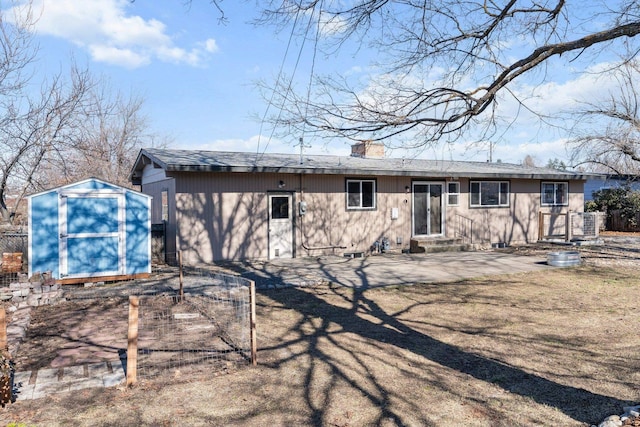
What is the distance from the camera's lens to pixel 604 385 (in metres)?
4.05

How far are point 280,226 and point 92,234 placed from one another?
5014 millimetres

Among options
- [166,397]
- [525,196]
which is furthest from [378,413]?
[525,196]

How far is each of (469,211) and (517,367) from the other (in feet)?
38.4

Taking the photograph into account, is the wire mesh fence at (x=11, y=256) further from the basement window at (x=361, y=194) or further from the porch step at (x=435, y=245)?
the porch step at (x=435, y=245)

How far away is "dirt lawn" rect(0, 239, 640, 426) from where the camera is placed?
3.53 meters

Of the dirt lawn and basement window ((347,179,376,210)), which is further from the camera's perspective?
basement window ((347,179,376,210))

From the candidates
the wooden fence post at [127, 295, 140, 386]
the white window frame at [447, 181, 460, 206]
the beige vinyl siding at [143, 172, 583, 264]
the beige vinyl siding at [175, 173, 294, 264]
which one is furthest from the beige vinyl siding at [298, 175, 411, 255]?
the wooden fence post at [127, 295, 140, 386]

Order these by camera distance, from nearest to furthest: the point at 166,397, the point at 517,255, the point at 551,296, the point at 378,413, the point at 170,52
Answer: the point at 378,413
the point at 166,397
the point at 551,296
the point at 170,52
the point at 517,255

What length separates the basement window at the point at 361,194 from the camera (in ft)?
45.0

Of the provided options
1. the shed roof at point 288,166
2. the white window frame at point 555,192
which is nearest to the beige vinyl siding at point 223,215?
the shed roof at point 288,166

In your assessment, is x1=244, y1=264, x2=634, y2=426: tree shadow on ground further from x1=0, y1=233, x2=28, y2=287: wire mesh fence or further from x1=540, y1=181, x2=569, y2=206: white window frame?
x1=540, y1=181, x2=569, y2=206: white window frame

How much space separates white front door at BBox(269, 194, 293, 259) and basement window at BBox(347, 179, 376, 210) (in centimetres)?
196

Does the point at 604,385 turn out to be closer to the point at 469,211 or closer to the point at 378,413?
the point at 378,413

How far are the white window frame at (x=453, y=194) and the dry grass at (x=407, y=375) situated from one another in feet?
27.2
